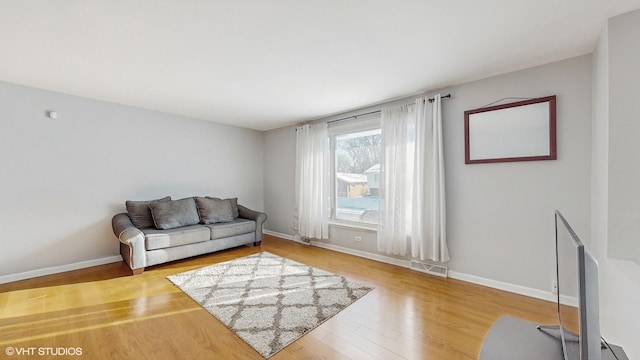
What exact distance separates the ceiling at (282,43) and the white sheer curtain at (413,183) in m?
0.39

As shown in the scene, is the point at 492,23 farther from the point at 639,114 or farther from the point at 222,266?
the point at 222,266

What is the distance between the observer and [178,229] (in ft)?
12.1

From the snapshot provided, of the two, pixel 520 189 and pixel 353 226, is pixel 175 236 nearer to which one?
pixel 353 226

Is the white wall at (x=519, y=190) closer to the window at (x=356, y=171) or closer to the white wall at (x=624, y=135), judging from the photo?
the white wall at (x=624, y=135)

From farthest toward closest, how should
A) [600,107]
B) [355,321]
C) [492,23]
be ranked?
[355,321] < [600,107] < [492,23]

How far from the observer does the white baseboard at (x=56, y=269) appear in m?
3.00

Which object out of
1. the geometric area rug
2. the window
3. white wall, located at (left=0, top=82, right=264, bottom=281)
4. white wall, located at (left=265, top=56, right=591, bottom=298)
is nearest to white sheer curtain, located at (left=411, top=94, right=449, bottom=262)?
white wall, located at (left=265, top=56, right=591, bottom=298)

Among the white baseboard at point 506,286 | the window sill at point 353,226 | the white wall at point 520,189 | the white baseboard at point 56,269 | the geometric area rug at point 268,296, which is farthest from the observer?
the window sill at point 353,226

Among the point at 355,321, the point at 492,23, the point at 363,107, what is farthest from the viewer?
the point at 363,107

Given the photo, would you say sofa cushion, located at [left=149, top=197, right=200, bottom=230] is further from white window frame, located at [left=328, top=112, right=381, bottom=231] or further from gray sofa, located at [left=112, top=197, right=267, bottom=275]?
white window frame, located at [left=328, top=112, right=381, bottom=231]

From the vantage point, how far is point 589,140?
232 cm

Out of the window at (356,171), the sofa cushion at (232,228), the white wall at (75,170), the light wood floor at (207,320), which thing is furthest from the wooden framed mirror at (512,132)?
the white wall at (75,170)

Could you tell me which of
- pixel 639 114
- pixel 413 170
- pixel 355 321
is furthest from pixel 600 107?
pixel 355 321

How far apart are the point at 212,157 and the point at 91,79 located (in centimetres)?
221
